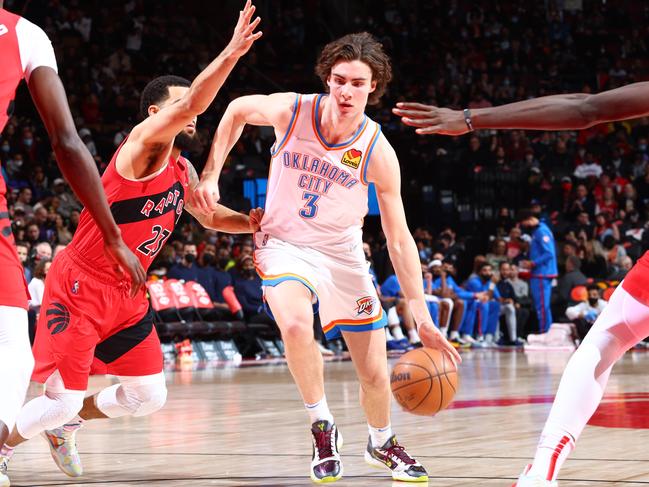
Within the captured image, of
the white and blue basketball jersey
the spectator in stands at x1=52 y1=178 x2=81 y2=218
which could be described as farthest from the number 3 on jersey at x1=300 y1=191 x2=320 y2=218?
the spectator in stands at x1=52 y1=178 x2=81 y2=218

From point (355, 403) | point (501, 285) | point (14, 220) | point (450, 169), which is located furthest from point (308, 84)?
point (355, 403)

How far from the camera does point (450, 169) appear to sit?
866 inches

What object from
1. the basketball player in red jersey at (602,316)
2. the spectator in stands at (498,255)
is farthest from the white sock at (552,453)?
the spectator in stands at (498,255)

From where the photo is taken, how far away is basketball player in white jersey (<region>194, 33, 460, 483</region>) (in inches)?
200

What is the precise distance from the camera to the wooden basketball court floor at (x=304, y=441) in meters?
4.90

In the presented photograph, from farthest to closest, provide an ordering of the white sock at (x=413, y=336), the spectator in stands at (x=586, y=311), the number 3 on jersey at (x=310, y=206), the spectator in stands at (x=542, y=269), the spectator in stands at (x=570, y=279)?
the spectator in stands at (x=570, y=279) → the spectator in stands at (x=542, y=269) → the spectator in stands at (x=586, y=311) → the white sock at (x=413, y=336) → the number 3 on jersey at (x=310, y=206)

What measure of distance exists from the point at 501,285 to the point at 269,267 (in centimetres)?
1383

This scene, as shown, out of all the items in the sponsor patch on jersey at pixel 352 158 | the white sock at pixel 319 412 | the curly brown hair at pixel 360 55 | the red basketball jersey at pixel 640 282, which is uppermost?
the curly brown hair at pixel 360 55

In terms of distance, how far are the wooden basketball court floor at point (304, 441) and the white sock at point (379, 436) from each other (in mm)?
143

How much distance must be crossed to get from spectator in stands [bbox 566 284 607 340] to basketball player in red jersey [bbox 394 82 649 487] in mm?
13082

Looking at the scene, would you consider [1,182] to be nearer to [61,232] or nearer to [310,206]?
[310,206]

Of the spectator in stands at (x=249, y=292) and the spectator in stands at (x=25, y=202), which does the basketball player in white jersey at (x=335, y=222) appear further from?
the spectator in stands at (x=25, y=202)

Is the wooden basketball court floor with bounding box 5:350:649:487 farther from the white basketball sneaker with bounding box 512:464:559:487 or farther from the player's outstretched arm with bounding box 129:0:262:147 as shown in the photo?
the player's outstretched arm with bounding box 129:0:262:147

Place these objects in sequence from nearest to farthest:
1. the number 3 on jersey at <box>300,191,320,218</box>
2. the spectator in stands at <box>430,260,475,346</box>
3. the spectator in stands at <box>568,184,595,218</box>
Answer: the number 3 on jersey at <box>300,191,320,218</box>
the spectator in stands at <box>430,260,475,346</box>
the spectator in stands at <box>568,184,595,218</box>
